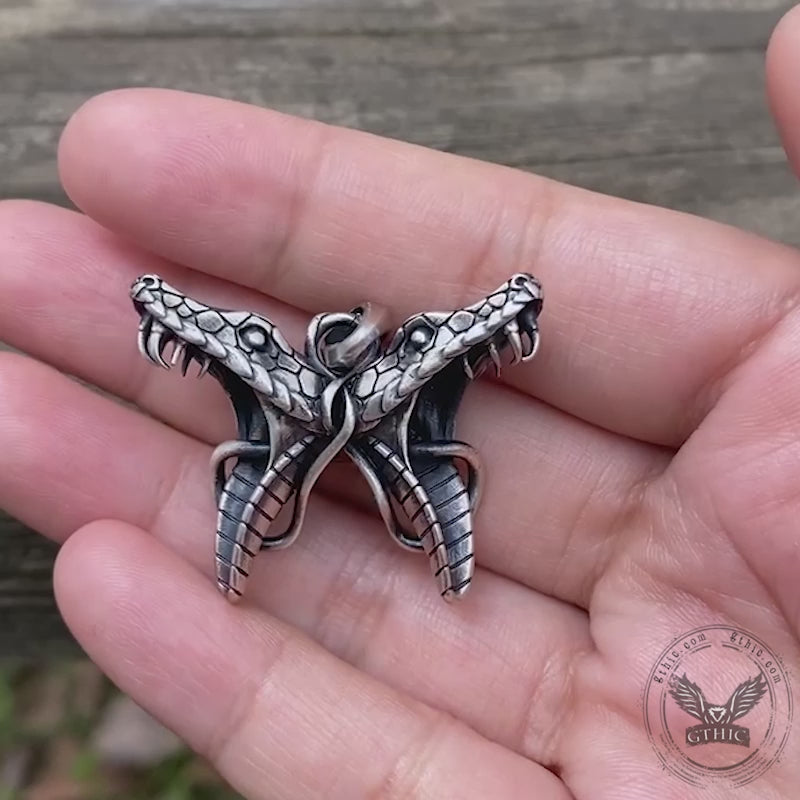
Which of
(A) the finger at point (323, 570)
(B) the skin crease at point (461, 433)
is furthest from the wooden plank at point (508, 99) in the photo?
(A) the finger at point (323, 570)

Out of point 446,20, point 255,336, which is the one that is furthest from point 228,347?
point 446,20

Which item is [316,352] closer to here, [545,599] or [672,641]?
[545,599]

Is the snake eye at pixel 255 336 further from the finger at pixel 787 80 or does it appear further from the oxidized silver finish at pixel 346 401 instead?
the finger at pixel 787 80

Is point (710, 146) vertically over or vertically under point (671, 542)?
over

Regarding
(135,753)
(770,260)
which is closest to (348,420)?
(770,260)

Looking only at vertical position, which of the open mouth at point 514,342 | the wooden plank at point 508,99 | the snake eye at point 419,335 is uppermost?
the wooden plank at point 508,99

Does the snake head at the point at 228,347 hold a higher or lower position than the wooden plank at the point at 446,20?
lower
